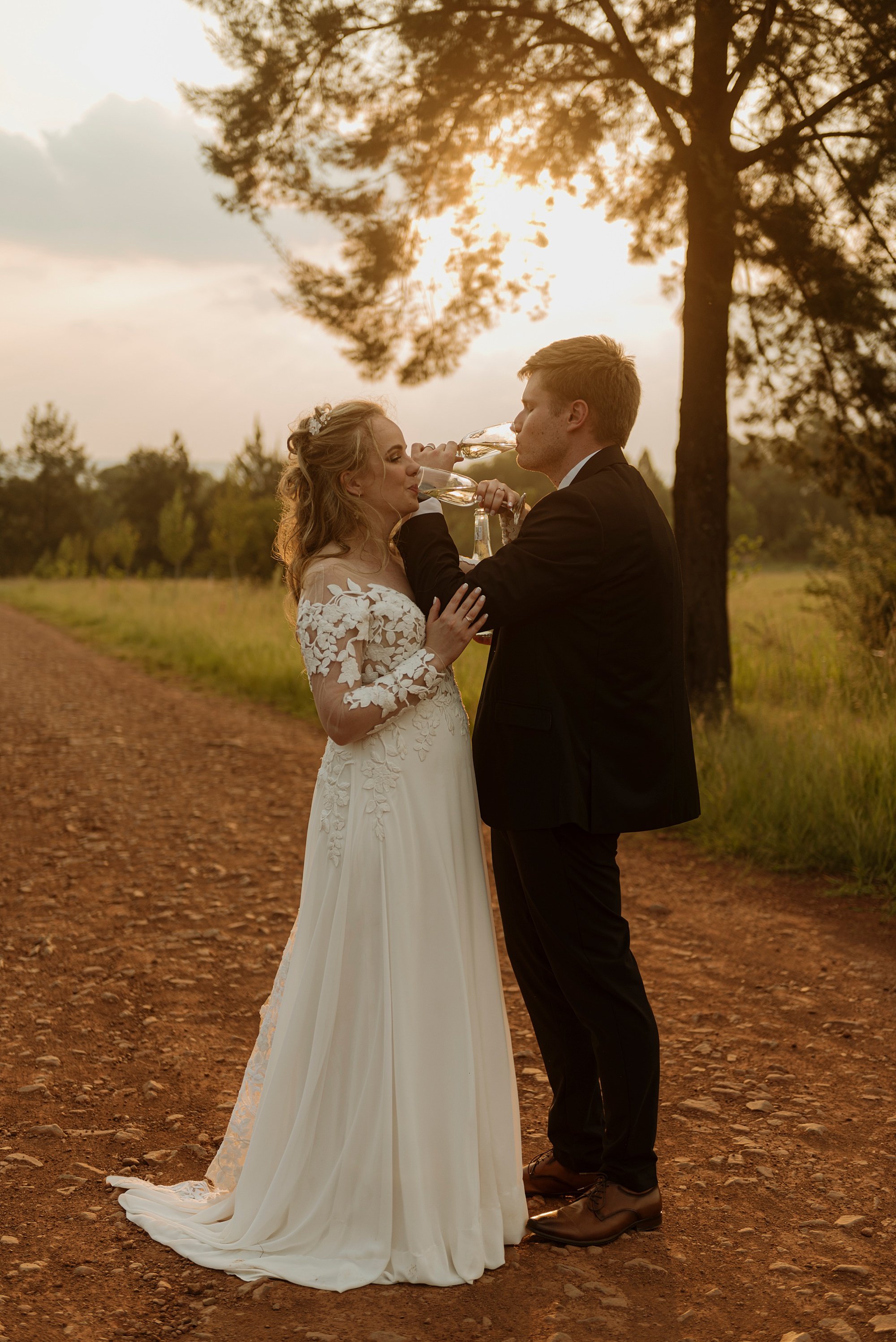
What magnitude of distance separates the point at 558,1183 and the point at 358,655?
1.73m

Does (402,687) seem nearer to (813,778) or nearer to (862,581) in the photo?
(813,778)

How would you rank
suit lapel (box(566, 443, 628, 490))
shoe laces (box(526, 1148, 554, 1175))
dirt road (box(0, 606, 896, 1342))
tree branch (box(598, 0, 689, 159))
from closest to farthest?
dirt road (box(0, 606, 896, 1342)) → suit lapel (box(566, 443, 628, 490)) → shoe laces (box(526, 1148, 554, 1175)) → tree branch (box(598, 0, 689, 159))

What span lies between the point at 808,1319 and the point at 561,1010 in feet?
3.21

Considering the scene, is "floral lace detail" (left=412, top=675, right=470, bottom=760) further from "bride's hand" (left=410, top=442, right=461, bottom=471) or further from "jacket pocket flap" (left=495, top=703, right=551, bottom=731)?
"bride's hand" (left=410, top=442, right=461, bottom=471)

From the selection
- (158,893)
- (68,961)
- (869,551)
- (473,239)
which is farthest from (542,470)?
(869,551)

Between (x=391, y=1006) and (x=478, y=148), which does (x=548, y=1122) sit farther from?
(x=478, y=148)

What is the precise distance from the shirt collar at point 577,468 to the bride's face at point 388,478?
0.42 metres

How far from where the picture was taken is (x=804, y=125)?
8.66m

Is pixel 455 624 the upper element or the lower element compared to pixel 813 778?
upper

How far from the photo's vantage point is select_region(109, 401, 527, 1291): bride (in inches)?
116

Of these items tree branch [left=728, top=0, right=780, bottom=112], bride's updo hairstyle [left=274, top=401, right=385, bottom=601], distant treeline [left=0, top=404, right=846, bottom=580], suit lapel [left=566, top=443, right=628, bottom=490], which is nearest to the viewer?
suit lapel [left=566, top=443, right=628, bottom=490]

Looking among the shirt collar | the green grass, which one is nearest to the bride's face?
the shirt collar

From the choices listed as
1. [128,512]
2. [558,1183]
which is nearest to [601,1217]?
[558,1183]

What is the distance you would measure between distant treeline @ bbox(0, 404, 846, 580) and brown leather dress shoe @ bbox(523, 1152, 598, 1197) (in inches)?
1554
